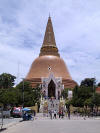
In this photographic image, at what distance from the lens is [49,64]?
76.2 meters

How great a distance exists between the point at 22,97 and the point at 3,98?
5890 mm

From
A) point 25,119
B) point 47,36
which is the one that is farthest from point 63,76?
point 25,119

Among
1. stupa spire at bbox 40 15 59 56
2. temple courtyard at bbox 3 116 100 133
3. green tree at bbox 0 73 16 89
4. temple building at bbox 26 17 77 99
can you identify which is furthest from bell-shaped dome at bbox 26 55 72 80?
temple courtyard at bbox 3 116 100 133

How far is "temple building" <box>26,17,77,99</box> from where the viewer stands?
70.2 m

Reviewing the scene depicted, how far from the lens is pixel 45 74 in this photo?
74.5 metres

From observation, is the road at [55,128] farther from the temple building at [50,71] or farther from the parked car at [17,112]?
the temple building at [50,71]

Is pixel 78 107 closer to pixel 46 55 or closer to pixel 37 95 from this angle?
pixel 37 95

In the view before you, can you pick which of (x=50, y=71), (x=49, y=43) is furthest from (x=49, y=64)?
(x=49, y=43)

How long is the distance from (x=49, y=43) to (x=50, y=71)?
9.77 metres

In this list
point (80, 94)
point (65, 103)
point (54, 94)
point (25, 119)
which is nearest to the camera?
point (25, 119)

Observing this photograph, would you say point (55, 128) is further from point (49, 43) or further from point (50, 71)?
point (49, 43)

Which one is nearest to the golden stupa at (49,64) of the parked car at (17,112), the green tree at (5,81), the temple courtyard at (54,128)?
the green tree at (5,81)

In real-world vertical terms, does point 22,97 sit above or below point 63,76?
below

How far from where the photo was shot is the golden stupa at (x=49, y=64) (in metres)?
73.8
